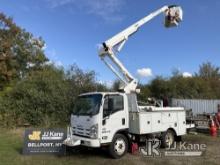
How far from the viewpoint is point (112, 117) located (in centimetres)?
1078

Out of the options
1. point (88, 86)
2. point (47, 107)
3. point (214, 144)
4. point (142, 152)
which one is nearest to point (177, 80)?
point (88, 86)

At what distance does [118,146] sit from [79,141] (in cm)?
140

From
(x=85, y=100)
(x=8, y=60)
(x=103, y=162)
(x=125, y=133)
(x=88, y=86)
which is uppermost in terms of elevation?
(x=8, y=60)

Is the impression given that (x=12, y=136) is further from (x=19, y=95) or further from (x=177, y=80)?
(x=177, y=80)

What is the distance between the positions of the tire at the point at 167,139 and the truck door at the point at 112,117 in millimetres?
2311

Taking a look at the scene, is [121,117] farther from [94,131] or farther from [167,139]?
[167,139]

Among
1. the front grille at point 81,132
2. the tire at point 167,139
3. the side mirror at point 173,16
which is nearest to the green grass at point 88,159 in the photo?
the front grille at point 81,132

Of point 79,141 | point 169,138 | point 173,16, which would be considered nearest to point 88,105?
point 79,141

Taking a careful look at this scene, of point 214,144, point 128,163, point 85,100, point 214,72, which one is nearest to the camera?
point 128,163

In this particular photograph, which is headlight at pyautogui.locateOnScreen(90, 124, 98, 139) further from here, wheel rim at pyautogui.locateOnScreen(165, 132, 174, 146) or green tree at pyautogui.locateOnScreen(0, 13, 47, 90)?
green tree at pyautogui.locateOnScreen(0, 13, 47, 90)

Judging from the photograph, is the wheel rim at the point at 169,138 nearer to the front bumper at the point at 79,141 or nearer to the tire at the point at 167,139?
the tire at the point at 167,139

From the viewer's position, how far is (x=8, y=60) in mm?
34844

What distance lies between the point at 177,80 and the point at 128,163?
29.8 m

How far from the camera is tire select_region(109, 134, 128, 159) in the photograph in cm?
1080
